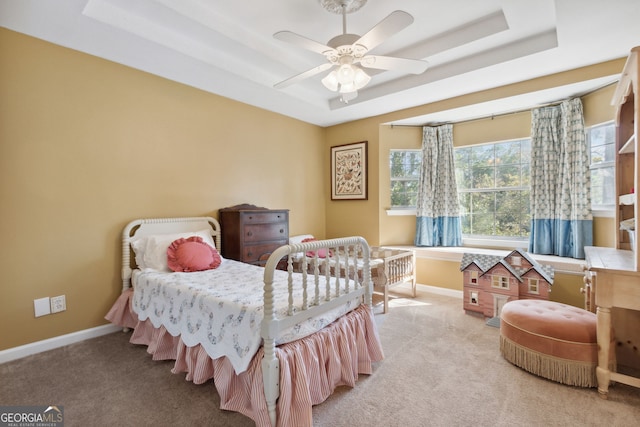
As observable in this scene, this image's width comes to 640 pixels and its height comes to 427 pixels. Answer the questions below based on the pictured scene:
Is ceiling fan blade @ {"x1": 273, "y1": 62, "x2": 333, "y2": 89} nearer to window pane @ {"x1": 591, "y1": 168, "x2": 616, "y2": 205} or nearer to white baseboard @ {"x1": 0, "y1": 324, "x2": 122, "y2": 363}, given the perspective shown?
white baseboard @ {"x1": 0, "y1": 324, "x2": 122, "y2": 363}

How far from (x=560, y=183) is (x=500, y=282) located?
1.35 meters

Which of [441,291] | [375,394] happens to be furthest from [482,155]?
[375,394]

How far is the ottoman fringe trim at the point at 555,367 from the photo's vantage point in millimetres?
1888

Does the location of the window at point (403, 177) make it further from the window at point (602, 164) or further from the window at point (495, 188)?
the window at point (602, 164)

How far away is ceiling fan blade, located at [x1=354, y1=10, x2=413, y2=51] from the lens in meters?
1.63

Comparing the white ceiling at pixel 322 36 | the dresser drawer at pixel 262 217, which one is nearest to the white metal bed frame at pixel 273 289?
the dresser drawer at pixel 262 217

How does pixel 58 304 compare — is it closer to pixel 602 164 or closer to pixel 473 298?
pixel 473 298

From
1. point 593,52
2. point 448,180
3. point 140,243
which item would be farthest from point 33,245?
point 593,52

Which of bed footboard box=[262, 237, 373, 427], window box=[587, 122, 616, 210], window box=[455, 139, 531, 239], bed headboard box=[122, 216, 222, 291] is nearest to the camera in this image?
bed footboard box=[262, 237, 373, 427]

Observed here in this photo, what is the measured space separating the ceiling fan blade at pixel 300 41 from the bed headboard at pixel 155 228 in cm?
211

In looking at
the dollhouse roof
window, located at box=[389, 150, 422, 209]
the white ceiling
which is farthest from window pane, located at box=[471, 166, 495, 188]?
the dollhouse roof

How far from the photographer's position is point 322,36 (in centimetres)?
277

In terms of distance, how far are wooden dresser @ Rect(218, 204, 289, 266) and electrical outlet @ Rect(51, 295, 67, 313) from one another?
1.42m

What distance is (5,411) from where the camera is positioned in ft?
5.52
